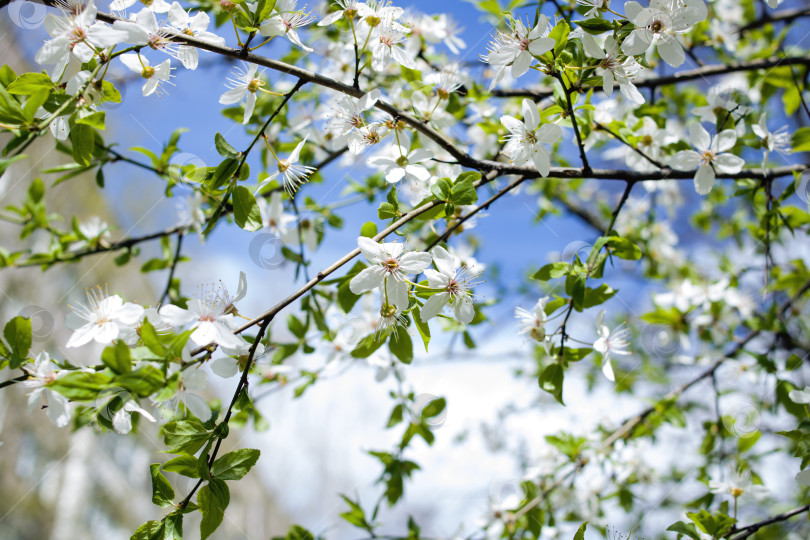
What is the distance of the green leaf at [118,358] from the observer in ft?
1.93

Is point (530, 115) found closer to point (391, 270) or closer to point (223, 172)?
point (391, 270)

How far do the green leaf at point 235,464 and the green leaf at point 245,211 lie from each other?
0.31m

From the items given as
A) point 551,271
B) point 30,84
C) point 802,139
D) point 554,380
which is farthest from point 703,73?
point 30,84

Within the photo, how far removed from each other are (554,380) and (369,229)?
1.34 feet

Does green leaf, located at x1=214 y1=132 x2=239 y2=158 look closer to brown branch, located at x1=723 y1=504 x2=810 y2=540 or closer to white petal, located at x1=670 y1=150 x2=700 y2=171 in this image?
white petal, located at x1=670 y1=150 x2=700 y2=171

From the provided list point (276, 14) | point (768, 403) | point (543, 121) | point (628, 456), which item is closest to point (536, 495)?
point (628, 456)

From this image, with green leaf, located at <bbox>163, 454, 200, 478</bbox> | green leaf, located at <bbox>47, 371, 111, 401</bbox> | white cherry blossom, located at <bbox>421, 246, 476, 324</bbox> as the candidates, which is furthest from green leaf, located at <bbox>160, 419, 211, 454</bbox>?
white cherry blossom, located at <bbox>421, 246, 476, 324</bbox>

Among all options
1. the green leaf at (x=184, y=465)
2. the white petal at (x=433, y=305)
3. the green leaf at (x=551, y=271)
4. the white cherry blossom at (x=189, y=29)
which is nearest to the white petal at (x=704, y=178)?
the green leaf at (x=551, y=271)

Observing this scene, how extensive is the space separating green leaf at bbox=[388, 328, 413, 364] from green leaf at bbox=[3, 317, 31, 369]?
0.51 m

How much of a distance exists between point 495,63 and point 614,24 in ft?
0.57

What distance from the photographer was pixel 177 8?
0.79m

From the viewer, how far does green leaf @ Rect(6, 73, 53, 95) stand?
0.71 metres

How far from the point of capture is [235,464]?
689 millimetres

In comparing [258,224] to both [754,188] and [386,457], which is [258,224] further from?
[754,188]
